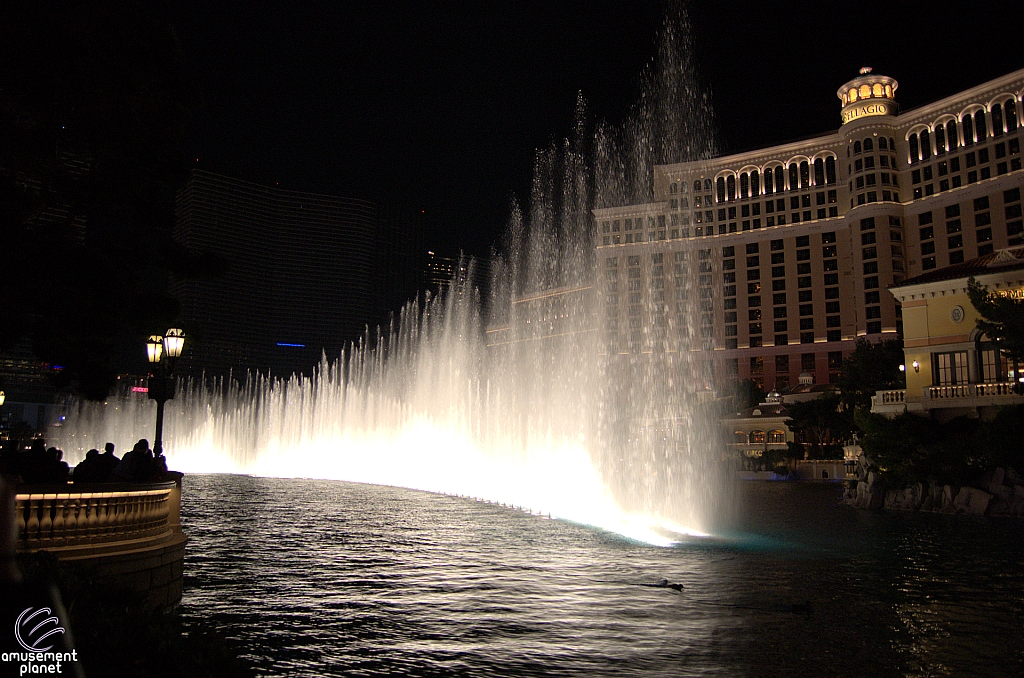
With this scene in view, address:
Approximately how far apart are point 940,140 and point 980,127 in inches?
186

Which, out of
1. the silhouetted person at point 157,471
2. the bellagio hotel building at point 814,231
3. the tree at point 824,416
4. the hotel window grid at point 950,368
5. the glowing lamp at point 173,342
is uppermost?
the bellagio hotel building at point 814,231

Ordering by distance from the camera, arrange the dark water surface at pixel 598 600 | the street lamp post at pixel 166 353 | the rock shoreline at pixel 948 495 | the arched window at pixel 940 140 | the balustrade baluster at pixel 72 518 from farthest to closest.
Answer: the arched window at pixel 940 140
the rock shoreline at pixel 948 495
the street lamp post at pixel 166 353
the balustrade baluster at pixel 72 518
the dark water surface at pixel 598 600

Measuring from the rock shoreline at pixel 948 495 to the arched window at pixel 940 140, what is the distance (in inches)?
2741

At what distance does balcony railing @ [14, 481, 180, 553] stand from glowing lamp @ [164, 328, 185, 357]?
15.5 ft

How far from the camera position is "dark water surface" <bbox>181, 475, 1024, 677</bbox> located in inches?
337

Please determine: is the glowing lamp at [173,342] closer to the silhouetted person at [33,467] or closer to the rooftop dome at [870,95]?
the silhouetted person at [33,467]

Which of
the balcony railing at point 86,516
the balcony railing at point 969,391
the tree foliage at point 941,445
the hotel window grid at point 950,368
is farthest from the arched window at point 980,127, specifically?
the balcony railing at point 86,516

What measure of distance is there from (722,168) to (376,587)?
10162cm

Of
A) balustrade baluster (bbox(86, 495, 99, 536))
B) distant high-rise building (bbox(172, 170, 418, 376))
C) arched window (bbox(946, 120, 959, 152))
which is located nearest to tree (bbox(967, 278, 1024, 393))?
balustrade baluster (bbox(86, 495, 99, 536))

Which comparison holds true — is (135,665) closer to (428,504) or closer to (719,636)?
(719,636)

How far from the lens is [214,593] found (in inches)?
472

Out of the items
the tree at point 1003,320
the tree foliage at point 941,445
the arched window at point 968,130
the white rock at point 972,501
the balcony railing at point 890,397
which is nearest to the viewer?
the tree at point 1003,320

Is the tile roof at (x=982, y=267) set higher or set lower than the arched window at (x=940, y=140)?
lower

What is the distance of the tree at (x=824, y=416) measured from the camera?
53.1m
